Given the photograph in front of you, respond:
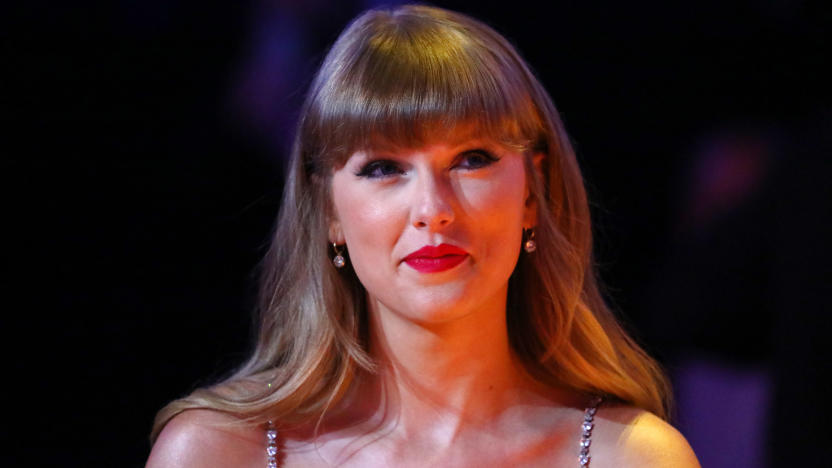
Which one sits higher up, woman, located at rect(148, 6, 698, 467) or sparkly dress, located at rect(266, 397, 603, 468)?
woman, located at rect(148, 6, 698, 467)

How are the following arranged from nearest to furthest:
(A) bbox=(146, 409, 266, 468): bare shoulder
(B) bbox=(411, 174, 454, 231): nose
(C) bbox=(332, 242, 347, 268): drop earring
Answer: (B) bbox=(411, 174, 454, 231): nose, (A) bbox=(146, 409, 266, 468): bare shoulder, (C) bbox=(332, 242, 347, 268): drop earring

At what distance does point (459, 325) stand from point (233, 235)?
970 mm

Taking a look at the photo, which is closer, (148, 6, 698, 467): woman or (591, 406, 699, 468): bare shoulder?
(148, 6, 698, 467): woman

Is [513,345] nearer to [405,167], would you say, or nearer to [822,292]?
[405,167]

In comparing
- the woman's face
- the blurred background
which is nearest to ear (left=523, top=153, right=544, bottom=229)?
the woman's face

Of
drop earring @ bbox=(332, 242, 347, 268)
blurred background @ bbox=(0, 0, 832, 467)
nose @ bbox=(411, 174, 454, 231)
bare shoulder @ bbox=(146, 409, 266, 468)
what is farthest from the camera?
blurred background @ bbox=(0, 0, 832, 467)

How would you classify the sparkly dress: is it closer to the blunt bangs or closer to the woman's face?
the woman's face

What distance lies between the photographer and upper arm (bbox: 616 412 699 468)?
2.22 m

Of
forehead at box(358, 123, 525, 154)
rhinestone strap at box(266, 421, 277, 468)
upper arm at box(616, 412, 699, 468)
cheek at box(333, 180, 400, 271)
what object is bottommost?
upper arm at box(616, 412, 699, 468)

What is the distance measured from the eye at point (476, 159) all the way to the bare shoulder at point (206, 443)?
0.67 meters

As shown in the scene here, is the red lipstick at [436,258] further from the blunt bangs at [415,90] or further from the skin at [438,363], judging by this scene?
the blunt bangs at [415,90]

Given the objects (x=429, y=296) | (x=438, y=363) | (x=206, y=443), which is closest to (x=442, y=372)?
(x=438, y=363)

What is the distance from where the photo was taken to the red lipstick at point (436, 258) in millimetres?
2078

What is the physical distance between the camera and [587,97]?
330 centimetres
